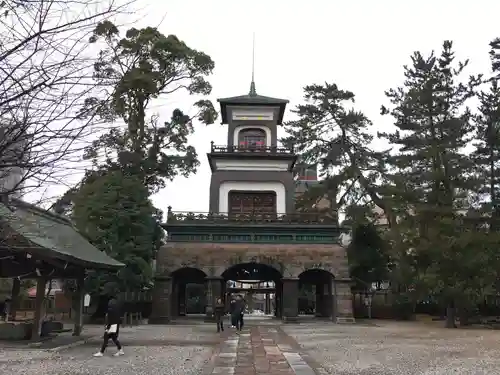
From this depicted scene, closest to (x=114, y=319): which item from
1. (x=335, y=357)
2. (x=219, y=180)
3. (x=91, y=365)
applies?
(x=91, y=365)

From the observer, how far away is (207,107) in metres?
30.3

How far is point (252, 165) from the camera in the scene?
2995 cm

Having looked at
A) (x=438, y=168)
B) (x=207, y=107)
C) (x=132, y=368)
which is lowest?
(x=132, y=368)

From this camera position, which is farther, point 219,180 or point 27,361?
point 219,180


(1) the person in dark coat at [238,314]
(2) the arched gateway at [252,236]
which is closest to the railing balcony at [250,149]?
(2) the arched gateway at [252,236]

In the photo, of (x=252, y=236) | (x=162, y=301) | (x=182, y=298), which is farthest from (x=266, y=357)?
(x=182, y=298)

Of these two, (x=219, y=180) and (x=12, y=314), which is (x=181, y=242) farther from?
(x=12, y=314)

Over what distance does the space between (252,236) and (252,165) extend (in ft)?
16.2

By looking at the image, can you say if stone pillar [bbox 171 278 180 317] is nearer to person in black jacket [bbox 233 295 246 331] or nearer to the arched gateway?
the arched gateway

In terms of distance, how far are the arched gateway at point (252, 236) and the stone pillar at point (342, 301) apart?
5 centimetres

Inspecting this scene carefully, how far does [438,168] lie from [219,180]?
1200 cm

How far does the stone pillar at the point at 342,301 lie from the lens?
25016mm

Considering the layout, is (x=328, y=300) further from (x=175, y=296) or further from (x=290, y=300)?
(x=175, y=296)

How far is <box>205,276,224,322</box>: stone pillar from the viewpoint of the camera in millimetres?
24938
